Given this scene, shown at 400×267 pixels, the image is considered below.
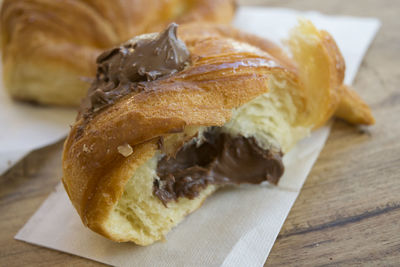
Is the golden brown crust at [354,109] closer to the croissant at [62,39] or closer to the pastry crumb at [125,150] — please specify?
the pastry crumb at [125,150]

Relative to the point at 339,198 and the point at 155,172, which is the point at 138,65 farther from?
the point at 339,198

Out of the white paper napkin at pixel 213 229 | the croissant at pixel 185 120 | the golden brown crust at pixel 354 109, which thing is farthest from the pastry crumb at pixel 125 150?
the golden brown crust at pixel 354 109

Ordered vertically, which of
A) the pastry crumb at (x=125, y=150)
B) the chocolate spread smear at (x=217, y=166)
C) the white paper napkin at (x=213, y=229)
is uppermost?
the pastry crumb at (x=125, y=150)

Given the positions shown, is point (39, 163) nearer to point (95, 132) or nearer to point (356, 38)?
point (95, 132)

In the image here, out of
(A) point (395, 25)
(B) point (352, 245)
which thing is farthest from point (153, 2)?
(B) point (352, 245)

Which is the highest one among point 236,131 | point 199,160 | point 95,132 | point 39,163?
point 95,132

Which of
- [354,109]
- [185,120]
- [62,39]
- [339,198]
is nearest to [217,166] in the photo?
[185,120]

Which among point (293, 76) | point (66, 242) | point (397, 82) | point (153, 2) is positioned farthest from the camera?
point (153, 2)
